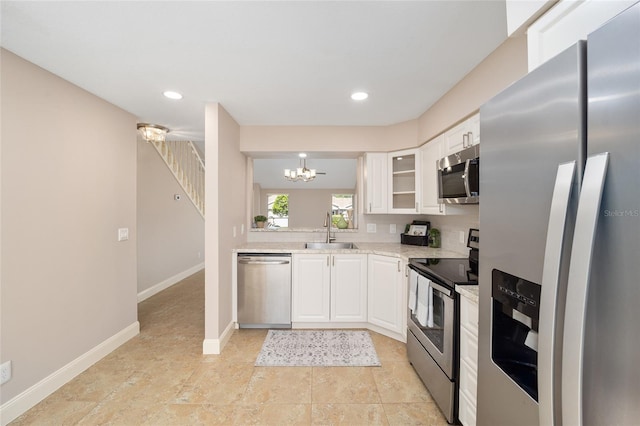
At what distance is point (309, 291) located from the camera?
125 inches

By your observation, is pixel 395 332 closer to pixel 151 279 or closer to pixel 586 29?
pixel 586 29

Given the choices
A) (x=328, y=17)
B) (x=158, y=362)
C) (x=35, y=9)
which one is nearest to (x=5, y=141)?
(x=35, y=9)

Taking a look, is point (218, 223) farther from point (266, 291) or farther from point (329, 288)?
point (329, 288)

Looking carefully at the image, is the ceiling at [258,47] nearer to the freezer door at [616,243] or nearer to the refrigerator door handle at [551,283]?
the freezer door at [616,243]

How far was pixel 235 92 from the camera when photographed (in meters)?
2.51

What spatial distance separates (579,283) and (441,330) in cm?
146

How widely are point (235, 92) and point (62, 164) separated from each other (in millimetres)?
1495

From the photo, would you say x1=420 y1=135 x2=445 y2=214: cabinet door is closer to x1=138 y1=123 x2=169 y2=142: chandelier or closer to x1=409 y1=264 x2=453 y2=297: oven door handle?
x1=409 y1=264 x2=453 y2=297: oven door handle

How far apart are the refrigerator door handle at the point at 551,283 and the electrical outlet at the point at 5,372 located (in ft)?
9.38

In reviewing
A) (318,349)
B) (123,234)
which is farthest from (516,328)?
(123,234)

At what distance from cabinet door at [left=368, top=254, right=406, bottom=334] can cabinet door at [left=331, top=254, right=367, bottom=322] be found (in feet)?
0.33

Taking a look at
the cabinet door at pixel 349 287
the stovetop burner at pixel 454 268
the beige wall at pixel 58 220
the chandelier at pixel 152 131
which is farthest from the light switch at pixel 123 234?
the stovetop burner at pixel 454 268

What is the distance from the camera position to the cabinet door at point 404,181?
323cm

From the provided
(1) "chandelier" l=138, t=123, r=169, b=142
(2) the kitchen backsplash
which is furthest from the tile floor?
(1) "chandelier" l=138, t=123, r=169, b=142
